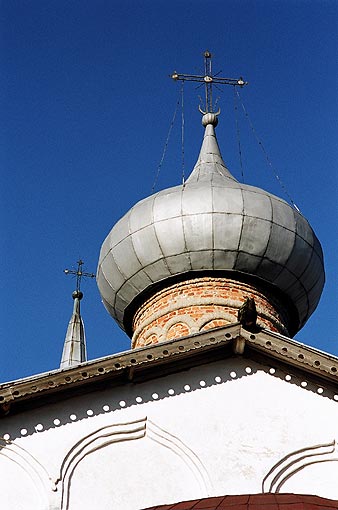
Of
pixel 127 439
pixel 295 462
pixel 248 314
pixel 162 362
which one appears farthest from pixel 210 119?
pixel 295 462

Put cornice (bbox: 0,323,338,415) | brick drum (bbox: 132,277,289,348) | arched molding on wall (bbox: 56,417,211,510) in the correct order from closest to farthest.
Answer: arched molding on wall (bbox: 56,417,211,510) < cornice (bbox: 0,323,338,415) < brick drum (bbox: 132,277,289,348)

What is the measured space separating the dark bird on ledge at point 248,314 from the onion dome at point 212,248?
10.6 feet

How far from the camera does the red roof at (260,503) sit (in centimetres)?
724

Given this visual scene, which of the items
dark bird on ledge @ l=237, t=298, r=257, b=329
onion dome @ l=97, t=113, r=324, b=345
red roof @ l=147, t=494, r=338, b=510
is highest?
onion dome @ l=97, t=113, r=324, b=345

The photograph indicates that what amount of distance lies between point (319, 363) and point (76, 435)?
1.91 meters

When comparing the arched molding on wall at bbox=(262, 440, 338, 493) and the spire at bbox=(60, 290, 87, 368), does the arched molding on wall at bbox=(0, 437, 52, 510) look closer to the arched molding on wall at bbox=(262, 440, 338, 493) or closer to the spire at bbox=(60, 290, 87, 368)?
the arched molding on wall at bbox=(262, 440, 338, 493)

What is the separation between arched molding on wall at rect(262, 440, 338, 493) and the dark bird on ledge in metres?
1.05

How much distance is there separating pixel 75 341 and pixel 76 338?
10 centimetres

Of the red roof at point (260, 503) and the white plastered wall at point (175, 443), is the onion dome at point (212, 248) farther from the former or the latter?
the red roof at point (260, 503)

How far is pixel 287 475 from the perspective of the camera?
26.9 feet

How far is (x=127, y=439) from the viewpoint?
27.4ft

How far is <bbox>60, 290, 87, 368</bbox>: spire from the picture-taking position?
15.9m

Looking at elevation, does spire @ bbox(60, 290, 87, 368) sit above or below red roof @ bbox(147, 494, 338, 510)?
above

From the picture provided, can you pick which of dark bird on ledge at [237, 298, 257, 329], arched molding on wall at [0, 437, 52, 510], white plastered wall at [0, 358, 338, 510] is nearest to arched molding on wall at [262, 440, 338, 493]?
white plastered wall at [0, 358, 338, 510]
